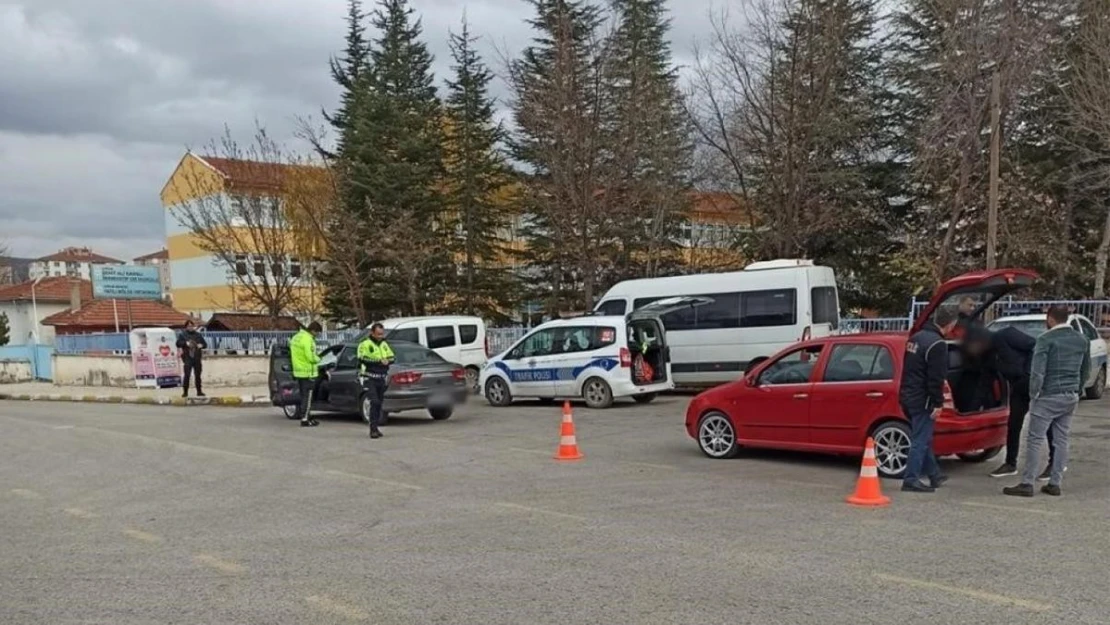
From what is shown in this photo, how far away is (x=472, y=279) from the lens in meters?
33.6

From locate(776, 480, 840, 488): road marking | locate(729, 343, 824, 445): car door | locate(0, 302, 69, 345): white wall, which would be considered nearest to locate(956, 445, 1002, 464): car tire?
locate(729, 343, 824, 445): car door

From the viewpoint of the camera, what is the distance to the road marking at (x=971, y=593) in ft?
15.3

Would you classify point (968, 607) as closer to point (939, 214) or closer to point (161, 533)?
point (161, 533)

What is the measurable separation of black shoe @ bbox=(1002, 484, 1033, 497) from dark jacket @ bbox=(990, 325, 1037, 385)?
1.21 metres

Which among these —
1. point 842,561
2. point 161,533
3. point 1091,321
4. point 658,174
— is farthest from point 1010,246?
point 161,533

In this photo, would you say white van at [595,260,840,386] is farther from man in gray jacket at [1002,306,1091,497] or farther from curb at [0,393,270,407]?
curb at [0,393,270,407]

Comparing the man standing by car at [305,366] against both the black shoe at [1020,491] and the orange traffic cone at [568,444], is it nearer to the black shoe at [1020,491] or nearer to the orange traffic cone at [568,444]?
the orange traffic cone at [568,444]

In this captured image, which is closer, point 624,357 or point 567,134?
point 624,357

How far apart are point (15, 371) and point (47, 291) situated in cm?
3262

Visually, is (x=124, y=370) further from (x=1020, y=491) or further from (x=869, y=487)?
(x=1020, y=491)

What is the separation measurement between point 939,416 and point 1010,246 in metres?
19.3

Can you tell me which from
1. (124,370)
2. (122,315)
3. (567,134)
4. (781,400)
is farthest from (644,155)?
(122,315)

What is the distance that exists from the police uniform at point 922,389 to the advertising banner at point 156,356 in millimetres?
22529

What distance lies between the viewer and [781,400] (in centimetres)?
927
